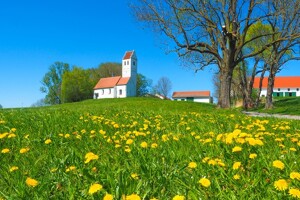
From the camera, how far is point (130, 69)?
82000mm

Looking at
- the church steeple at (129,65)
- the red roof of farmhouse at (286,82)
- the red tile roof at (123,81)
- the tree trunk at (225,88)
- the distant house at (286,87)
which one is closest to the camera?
the tree trunk at (225,88)

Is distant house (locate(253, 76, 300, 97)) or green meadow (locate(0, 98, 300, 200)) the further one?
distant house (locate(253, 76, 300, 97))

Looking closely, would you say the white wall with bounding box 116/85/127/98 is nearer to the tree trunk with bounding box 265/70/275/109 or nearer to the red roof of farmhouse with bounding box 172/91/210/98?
A: the red roof of farmhouse with bounding box 172/91/210/98

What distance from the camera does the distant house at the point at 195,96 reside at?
109588mm

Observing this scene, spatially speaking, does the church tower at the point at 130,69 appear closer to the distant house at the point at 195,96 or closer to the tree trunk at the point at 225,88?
the distant house at the point at 195,96

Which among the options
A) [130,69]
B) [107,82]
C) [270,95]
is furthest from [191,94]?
[270,95]

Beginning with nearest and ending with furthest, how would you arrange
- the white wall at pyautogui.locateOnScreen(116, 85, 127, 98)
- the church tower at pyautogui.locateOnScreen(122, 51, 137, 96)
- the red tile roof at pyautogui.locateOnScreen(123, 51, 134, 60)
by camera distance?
the white wall at pyautogui.locateOnScreen(116, 85, 127, 98) < the church tower at pyautogui.locateOnScreen(122, 51, 137, 96) < the red tile roof at pyautogui.locateOnScreen(123, 51, 134, 60)

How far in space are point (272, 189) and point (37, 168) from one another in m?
2.17

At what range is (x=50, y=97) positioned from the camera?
257 feet

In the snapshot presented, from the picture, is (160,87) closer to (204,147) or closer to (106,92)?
(106,92)

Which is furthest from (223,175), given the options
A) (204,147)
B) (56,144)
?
(56,144)

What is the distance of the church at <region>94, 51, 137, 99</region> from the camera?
79.5 m

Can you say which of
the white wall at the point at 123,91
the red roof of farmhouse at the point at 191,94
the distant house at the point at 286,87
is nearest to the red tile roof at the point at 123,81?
the white wall at the point at 123,91

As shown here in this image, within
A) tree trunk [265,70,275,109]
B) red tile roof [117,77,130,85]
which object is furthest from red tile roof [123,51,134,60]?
tree trunk [265,70,275,109]
